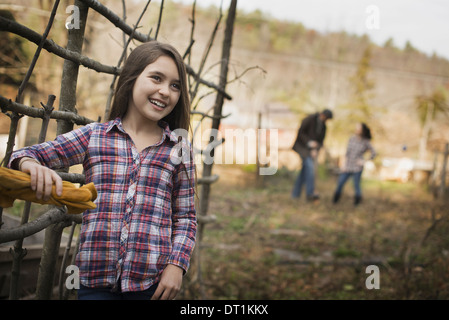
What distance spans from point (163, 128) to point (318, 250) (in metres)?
3.31

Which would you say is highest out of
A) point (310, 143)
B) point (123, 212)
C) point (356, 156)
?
point (310, 143)

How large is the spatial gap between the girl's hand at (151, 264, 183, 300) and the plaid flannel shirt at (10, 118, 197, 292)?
0.09ft

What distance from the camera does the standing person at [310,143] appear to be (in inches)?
264

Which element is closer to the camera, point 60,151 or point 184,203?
point 60,151

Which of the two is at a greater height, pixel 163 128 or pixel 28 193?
pixel 163 128

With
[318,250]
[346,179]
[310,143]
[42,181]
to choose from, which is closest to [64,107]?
[42,181]

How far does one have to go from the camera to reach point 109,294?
1182mm

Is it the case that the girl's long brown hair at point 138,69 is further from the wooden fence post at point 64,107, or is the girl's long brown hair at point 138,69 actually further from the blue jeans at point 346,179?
the blue jeans at point 346,179

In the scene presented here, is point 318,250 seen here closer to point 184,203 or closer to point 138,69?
point 184,203

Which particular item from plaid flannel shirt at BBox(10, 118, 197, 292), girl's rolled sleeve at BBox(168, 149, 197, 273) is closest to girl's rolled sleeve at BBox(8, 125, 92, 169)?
plaid flannel shirt at BBox(10, 118, 197, 292)

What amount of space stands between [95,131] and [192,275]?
67.3 inches

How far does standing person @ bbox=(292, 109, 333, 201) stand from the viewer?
670 cm

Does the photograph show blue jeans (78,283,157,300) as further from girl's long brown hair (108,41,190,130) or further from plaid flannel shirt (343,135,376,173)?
plaid flannel shirt (343,135,376,173)

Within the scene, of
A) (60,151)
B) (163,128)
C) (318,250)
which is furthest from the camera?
(318,250)
